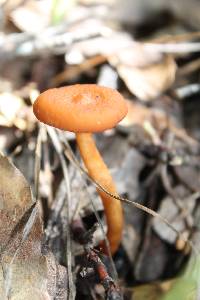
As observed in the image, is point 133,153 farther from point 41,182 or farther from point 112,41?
point 112,41

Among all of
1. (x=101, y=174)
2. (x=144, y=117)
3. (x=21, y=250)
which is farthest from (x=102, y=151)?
(x=21, y=250)

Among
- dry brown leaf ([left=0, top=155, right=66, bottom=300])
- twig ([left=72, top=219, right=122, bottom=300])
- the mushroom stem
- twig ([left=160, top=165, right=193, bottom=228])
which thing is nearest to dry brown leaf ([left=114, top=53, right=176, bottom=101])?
twig ([left=160, top=165, right=193, bottom=228])

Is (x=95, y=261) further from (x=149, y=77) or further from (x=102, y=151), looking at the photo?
(x=149, y=77)

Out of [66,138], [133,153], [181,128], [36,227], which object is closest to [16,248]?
[36,227]

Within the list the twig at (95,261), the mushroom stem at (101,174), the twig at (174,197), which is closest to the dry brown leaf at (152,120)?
the twig at (174,197)

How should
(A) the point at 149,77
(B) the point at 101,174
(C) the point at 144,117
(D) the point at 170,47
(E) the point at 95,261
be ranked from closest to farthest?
(E) the point at 95,261, (B) the point at 101,174, (C) the point at 144,117, (A) the point at 149,77, (D) the point at 170,47

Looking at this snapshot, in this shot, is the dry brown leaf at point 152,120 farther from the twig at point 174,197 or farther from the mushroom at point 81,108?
the mushroom at point 81,108
